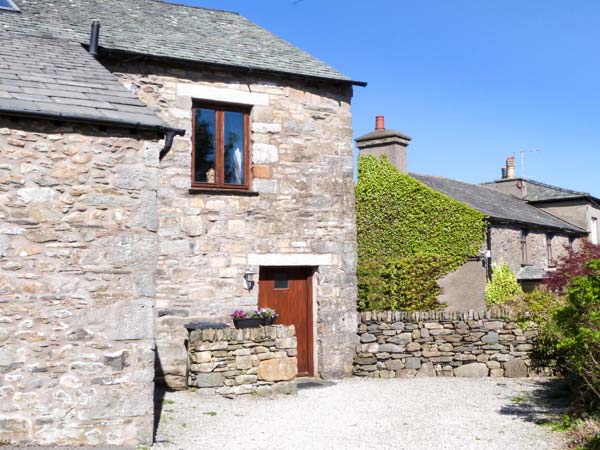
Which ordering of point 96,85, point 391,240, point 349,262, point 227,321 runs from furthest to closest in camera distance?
point 391,240 < point 349,262 < point 227,321 < point 96,85

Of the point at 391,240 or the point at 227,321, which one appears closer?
the point at 227,321

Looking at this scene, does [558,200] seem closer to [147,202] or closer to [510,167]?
[510,167]

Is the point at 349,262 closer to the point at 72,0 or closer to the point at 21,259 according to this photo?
the point at 21,259

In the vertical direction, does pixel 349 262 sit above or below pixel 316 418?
above

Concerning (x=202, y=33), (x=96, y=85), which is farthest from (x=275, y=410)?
(x=202, y=33)

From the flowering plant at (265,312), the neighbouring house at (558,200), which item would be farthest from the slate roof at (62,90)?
the neighbouring house at (558,200)

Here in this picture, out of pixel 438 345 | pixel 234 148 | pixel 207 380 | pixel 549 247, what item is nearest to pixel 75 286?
pixel 207 380

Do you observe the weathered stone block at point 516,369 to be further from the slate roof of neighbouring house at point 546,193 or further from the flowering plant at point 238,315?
the slate roof of neighbouring house at point 546,193

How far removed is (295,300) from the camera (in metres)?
11.2

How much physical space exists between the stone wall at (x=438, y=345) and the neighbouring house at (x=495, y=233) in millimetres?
5198

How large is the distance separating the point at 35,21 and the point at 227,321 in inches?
226

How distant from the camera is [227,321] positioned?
10.2 metres

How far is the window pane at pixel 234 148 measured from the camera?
35.2 ft

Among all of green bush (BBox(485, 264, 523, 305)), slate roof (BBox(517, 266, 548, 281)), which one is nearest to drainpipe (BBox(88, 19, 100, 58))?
green bush (BBox(485, 264, 523, 305))
